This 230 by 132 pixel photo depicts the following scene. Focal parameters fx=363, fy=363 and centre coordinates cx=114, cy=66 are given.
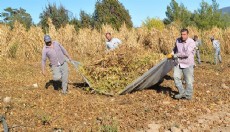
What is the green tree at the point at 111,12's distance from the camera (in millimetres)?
45188

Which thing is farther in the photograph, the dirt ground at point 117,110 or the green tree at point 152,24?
the green tree at point 152,24

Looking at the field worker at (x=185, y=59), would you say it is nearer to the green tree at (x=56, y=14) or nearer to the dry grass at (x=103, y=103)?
the dry grass at (x=103, y=103)

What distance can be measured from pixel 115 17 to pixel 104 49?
28302mm

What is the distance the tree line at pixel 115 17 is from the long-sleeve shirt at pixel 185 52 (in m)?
15.5

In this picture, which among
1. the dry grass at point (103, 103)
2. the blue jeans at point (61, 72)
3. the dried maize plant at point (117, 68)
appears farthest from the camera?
the blue jeans at point (61, 72)

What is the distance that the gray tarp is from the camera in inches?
339

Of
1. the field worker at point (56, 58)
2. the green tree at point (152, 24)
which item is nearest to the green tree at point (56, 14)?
the green tree at point (152, 24)

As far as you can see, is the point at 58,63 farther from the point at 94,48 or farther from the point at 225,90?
the point at 94,48

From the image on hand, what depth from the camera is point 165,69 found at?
8.98m

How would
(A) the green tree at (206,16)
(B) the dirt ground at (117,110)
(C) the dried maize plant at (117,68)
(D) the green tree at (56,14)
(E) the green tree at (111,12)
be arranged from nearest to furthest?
1. (B) the dirt ground at (117,110)
2. (C) the dried maize plant at (117,68)
3. (D) the green tree at (56,14)
4. (E) the green tree at (111,12)
5. (A) the green tree at (206,16)

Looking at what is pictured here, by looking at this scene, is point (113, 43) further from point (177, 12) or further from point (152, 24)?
point (177, 12)

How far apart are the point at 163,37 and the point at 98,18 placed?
2329cm

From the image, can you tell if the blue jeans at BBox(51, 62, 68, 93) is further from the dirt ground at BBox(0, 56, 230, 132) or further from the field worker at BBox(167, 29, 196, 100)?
the field worker at BBox(167, 29, 196, 100)

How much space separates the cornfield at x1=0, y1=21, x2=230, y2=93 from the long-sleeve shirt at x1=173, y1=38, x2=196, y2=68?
1.05 m
